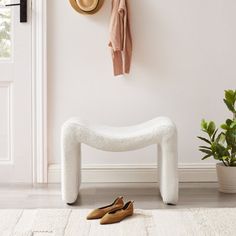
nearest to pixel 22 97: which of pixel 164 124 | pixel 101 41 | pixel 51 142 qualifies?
pixel 51 142

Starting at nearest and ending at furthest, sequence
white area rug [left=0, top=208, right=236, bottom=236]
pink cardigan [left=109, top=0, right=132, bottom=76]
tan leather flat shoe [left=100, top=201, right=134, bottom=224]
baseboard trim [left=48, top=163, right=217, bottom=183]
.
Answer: white area rug [left=0, top=208, right=236, bottom=236]
tan leather flat shoe [left=100, top=201, right=134, bottom=224]
pink cardigan [left=109, top=0, right=132, bottom=76]
baseboard trim [left=48, top=163, right=217, bottom=183]

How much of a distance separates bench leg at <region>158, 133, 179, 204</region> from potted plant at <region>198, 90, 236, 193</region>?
41cm

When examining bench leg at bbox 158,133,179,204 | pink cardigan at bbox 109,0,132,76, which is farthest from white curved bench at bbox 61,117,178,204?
pink cardigan at bbox 109,0,132,76

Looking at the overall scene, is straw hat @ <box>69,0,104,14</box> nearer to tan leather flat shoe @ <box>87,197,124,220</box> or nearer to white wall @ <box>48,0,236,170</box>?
white wall @ <box>48,0,236,170</box>

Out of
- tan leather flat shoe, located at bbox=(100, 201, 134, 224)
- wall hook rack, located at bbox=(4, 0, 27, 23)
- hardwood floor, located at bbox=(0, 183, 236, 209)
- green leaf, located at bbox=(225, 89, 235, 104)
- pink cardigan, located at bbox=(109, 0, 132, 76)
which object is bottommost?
hardwood floor, located at bbox=(0, 183, 236, 209)

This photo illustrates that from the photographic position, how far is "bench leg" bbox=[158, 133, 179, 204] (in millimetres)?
3348

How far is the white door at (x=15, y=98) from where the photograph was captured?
3.92 m

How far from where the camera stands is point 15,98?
3.95 meters

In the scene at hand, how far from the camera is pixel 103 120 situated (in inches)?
157

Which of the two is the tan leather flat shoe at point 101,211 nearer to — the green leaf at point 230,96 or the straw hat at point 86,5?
the green leaf at point 230,96

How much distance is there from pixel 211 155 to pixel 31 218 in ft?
4.35

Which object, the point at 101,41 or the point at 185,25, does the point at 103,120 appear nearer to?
the point at 101,41

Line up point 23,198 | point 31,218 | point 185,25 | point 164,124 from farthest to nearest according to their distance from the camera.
A: point 185,25 < point 23,198 < point 164,124 < point 31,218

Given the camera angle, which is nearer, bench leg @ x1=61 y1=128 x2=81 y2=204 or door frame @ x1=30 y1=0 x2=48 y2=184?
bench leg @ x1=61 y1=128 x2=81 y2=204
